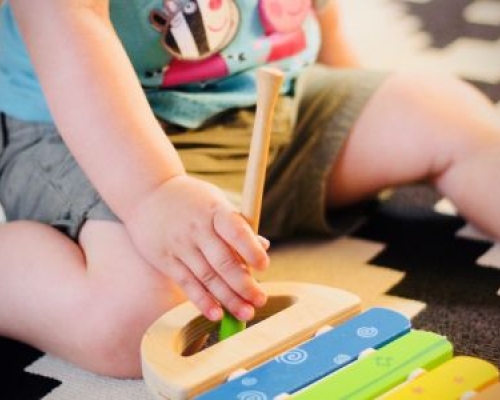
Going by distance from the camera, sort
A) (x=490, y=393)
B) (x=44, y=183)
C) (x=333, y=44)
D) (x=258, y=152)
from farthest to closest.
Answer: (x=333, y=44), (x=44, y=183), (x=258, y=152), (x=490, y=393)

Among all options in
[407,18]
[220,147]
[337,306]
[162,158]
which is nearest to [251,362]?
[337,306]

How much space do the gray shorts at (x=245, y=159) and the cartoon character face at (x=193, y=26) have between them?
0.07m

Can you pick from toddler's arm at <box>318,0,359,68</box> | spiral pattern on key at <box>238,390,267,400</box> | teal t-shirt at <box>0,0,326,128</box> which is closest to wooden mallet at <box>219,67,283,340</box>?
spiral pattern on key at <box>238,390,267,400</box>

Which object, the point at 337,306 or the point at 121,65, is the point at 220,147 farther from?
the point at 337,306

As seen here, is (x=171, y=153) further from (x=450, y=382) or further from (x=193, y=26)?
(x=450, y=382)

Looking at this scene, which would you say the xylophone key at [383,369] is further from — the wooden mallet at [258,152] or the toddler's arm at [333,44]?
the toddler's arm at [333,44]

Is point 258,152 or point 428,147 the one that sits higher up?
point 258,152

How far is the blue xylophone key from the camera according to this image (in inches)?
21.0

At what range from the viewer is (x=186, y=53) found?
0.85m

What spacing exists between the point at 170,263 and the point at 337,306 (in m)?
0.13

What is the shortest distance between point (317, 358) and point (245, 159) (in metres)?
0.34

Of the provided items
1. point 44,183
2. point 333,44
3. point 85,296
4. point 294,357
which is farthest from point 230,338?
point 333,44

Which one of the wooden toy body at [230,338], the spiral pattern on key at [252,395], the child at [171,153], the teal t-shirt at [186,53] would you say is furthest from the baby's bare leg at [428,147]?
the spiral pattern on key at [252,395]

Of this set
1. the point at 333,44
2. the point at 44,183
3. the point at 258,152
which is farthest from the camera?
the point at 333,44
